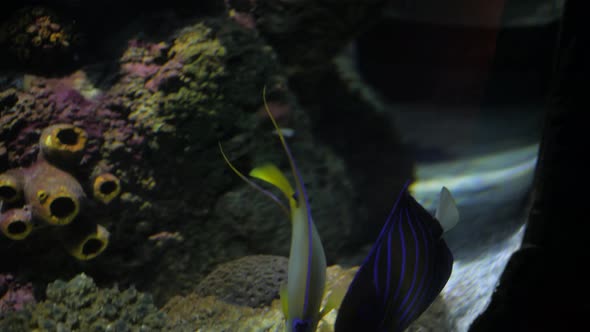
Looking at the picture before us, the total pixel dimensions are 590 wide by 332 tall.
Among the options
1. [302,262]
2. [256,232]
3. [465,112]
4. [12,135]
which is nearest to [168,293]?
[256,232]

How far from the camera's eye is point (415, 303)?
1348 mm

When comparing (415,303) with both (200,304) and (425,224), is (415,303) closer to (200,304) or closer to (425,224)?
(425,224)

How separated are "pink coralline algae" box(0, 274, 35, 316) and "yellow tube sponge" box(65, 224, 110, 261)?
1.18 ft

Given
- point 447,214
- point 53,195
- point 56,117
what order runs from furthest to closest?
point 56,117 → point 53,195 → point 447,214

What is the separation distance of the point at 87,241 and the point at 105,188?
360mm

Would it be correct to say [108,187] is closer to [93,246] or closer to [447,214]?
[93,246]

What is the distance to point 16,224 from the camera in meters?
2.21

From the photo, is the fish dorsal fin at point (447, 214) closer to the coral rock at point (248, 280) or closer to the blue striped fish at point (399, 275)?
the blue striped fish at point (399, 275)

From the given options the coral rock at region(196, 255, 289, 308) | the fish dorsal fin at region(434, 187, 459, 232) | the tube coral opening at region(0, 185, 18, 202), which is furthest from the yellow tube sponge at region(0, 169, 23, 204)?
the fish dorsal fin at region(434, 187, 459, 232)

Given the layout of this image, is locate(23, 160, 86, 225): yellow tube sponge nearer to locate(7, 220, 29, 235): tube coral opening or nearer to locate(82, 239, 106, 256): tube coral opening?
locate(7, 220, 29, 235): tube coral opening

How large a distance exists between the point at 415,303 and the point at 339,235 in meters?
2.12

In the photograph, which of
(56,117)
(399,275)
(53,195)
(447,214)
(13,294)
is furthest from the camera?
(56,117)

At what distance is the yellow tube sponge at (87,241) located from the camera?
2367 millimetres

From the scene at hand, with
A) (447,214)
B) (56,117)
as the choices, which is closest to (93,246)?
(56,117)
